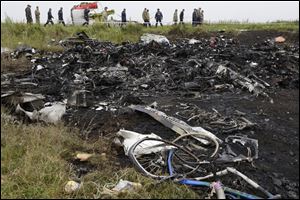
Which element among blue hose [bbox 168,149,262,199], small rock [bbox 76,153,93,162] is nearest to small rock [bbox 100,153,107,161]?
small rock [bbox 76,153,93,162]

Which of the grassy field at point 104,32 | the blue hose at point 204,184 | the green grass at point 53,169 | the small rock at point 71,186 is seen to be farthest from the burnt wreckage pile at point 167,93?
the grassy field at point 104,32

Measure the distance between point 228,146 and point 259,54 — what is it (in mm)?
4892

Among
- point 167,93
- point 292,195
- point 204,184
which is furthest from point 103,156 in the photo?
point 167,93

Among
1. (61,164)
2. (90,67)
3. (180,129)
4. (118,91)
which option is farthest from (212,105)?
(90,67)

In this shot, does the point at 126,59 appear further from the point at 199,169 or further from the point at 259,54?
the point at 199,169

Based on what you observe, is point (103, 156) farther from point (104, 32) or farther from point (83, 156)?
point (104, 32)

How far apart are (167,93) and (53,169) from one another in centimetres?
381

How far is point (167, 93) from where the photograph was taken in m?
7.29

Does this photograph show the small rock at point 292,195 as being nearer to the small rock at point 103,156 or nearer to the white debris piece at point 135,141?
the white debris piece at point 135,141

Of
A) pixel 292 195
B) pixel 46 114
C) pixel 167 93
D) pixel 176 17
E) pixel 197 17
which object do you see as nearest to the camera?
pixel 292 195

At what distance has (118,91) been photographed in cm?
736

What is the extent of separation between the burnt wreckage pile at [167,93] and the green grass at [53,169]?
7.3 inches

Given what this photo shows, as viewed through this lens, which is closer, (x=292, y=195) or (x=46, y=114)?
(x=292, y=195)

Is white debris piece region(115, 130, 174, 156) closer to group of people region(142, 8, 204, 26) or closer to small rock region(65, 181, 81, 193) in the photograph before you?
small rock region(65, 181, 81, 193)
